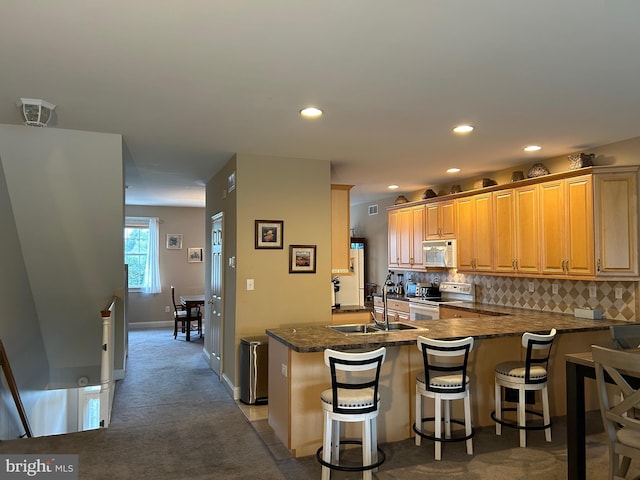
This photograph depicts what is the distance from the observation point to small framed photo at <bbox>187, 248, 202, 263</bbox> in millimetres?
10695

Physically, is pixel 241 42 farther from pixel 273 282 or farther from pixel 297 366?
pixel 273 282

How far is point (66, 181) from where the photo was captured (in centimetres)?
420

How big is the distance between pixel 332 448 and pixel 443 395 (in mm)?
889

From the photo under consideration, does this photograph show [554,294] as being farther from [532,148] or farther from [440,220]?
[440,220]

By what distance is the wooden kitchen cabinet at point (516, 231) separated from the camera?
16.5ft

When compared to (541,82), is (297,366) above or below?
below

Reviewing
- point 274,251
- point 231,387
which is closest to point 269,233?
point 274,251

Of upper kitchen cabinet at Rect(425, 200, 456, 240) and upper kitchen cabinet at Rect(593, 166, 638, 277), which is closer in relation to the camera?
upper kitchen cabinet at Rect(593, 166, 638, 277)

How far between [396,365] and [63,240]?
3.35m

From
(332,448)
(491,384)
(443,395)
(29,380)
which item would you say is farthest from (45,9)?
(491,384)

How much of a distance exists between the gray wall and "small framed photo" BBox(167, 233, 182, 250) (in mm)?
5870

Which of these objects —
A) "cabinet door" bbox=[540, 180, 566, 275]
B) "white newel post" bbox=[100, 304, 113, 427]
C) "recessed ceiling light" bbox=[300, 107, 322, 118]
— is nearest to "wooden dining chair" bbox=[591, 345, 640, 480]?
"cabinet door" bbox=[540, 180, 566, 275]

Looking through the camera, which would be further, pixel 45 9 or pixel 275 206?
pixel 275 206

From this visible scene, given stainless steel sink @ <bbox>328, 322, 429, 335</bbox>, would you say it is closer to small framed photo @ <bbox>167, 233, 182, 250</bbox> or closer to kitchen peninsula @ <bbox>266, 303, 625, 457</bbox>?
kitchen peninsula @ <bbox>266, 303, 625, 457</bbox>
